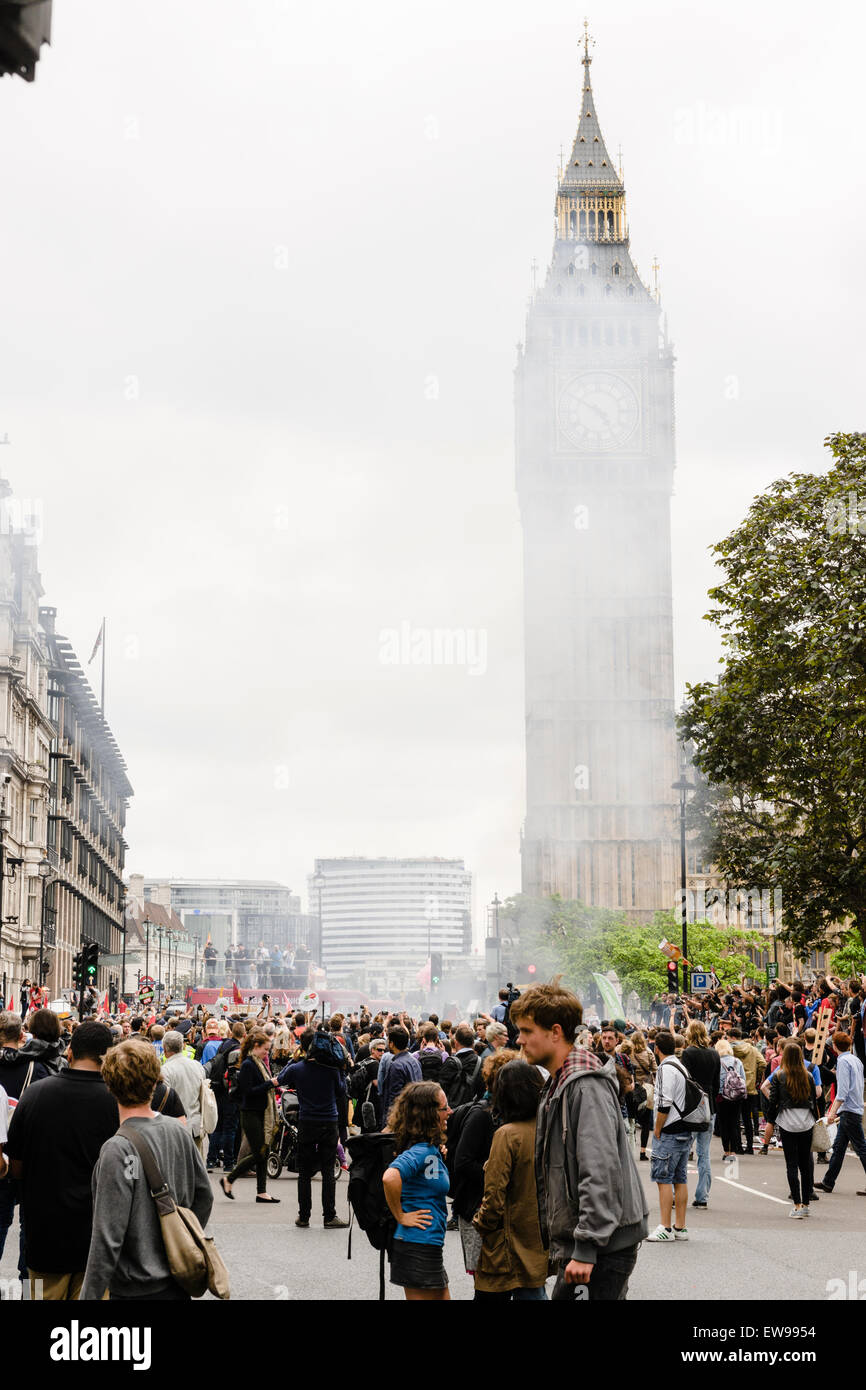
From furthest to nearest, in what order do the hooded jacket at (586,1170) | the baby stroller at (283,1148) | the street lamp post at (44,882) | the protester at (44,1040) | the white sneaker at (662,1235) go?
1. the street lamp post at (44,882)
2. the baby stroller at (283,1148)
3. the white sneaker at (662,1235)
4. the protester at (44,1040)
5. the hooded jacket at (586,1170)

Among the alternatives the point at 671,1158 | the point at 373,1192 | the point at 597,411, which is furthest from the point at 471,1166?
the point at 597,411

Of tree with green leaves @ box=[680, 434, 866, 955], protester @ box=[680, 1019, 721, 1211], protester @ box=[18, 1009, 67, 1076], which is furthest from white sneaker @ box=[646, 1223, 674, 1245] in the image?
tree with green leaves @ box=[680, 434, 866, 955]

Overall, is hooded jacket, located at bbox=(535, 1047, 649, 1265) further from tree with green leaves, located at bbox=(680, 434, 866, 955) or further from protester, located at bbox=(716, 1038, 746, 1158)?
tree with green leaves, located at bbox=(680, 434, 866, 955)

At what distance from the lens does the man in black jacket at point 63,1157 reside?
7102 millimetres

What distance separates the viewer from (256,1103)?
1596cm

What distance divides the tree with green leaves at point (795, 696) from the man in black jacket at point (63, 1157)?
23.0 m

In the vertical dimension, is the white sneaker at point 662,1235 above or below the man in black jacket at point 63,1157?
below

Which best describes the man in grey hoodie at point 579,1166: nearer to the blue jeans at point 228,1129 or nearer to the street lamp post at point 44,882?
the blue jeans at point 228,1129

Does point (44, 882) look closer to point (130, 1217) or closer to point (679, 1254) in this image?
point (679, 1254)

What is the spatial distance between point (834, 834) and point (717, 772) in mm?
2689

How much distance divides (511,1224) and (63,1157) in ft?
6.62

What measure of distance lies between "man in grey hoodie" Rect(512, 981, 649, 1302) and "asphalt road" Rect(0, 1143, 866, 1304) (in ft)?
12.5

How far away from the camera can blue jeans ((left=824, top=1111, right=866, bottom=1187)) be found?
17.6 metres

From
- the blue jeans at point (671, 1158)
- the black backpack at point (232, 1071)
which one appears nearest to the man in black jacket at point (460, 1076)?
the blue jeans at point (671, 1158)
